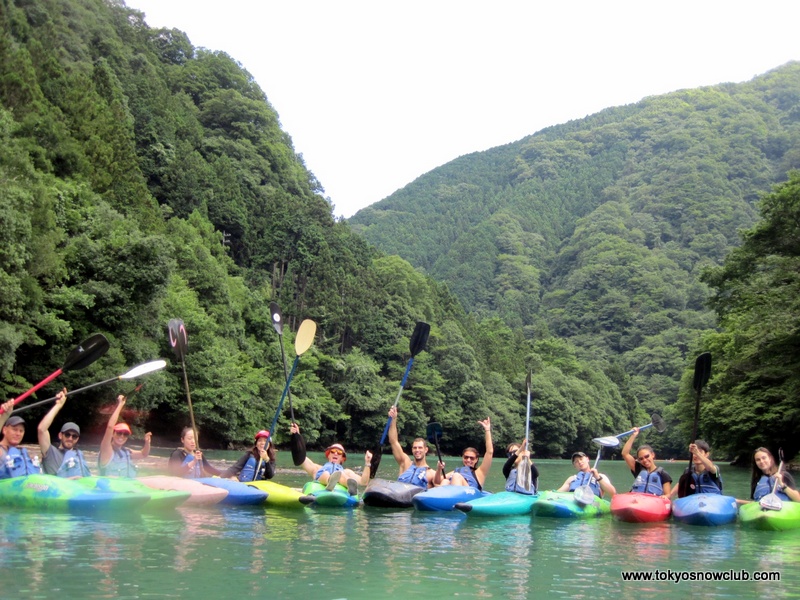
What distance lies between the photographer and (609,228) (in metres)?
154

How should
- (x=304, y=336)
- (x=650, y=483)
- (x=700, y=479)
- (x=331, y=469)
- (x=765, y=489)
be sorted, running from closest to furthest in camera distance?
(x=765, y=489) < (x=650, y=483) < (x=700, y=479) < (x=331, y=469) < (x=304, y=336)

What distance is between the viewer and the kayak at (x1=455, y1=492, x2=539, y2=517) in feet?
42.7

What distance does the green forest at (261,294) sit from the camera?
99.3 feet

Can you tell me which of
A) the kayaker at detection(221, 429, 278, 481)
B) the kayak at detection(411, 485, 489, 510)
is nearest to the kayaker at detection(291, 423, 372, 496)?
the kayaker at detection(221, 429, 278, 481)

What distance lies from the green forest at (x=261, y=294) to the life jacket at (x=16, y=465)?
12.9 m

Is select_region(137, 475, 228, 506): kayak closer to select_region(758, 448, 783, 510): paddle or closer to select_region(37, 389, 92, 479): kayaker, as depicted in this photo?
select_region(37, 389, 92, 479): kayaker

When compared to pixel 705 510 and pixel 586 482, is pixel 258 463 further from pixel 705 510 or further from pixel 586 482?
pixel 705 510

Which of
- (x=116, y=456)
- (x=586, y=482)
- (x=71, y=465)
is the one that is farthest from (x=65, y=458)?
(x=586, y=482)

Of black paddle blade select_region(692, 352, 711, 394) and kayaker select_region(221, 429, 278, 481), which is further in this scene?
black paddle blade select_region(692, 352, 711, 394)

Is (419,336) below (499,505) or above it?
above

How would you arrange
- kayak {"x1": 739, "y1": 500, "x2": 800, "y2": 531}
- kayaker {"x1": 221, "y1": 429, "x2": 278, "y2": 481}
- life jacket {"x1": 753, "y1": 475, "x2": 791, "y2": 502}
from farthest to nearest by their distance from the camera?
kayaker {"x1": 221, "y1": 429, "x2": 278, "y2": 481} → life jacket {"x1": 753, "y1": 475, "x2": 791, "y2": 502} → kayak {"x1": 739, "y1": 500, "x2": 800, "y2": 531}

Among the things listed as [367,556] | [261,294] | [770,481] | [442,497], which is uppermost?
[261,294]

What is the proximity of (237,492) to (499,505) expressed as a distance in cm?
402

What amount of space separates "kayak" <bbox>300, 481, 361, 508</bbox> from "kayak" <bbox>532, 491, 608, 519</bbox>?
9.68 ft
